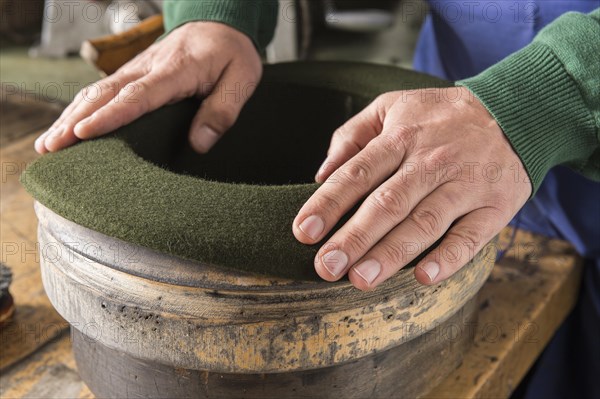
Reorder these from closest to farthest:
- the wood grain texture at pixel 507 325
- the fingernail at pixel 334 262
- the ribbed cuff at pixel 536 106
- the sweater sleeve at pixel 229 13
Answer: the fingernail at pixel 334 262 < the ribbed cuff at pixel 536 106 < the wood grain texture at pixel 507 325 < the sweater sleeve at pixel 229 13

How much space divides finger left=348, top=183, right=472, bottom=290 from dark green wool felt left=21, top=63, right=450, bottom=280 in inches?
1.7

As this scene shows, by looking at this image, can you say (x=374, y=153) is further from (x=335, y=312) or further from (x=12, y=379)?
(x=12, y=379)

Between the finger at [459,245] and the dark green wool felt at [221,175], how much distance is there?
0.35 feet

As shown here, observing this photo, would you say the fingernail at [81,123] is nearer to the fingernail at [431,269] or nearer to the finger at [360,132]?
the finger at [360,132]

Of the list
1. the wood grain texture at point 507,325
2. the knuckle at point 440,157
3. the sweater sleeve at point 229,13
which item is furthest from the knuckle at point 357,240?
the sweater sleeve at point 229,13

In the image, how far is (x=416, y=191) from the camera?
61cm

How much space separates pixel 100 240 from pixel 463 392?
1.36ft

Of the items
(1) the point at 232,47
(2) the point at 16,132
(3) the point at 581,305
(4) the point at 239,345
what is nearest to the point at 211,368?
(4) the point at 239,345

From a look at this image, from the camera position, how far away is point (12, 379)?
0.79 m

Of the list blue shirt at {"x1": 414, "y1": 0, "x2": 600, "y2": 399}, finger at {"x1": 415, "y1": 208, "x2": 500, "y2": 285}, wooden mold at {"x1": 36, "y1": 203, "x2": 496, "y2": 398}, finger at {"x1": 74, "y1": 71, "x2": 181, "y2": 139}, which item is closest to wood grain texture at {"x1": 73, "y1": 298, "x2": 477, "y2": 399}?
wooden mold at {"x1": 36, "y1": 203, "x2": 496, "y2": 398}

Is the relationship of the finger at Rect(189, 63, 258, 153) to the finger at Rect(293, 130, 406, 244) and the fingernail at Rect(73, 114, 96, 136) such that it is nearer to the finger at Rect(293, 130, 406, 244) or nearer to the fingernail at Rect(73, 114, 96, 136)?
the fingernail at Rect(73, 114, 96, 136)

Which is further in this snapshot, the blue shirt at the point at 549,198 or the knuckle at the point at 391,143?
the blue shirt at the point at 549,198

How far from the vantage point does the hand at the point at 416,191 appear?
58cm

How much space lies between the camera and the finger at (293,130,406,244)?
576mm
